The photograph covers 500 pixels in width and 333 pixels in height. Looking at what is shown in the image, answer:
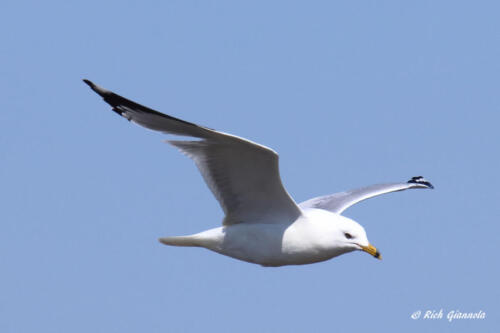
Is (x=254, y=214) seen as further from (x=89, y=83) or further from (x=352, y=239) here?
(x=89, y=83)

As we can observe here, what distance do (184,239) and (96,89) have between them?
165 centimetres

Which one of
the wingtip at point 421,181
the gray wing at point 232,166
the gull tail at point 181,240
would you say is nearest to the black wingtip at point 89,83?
the gray wing at point 232,166

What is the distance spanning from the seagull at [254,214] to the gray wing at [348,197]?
3.99ft

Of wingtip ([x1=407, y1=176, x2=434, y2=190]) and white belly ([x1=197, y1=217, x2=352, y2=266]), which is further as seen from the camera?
wingtip ([x1=407, y1=176, x2=434, y2=190])

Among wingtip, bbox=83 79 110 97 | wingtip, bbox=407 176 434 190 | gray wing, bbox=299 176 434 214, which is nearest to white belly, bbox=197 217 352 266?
gray wing, bbox=299 176 434 214

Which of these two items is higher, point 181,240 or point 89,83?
point 89,83

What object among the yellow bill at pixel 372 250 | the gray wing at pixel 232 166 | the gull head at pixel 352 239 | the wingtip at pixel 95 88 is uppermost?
the wingtip at pixel 95 88

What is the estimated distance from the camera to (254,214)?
8.75 metres

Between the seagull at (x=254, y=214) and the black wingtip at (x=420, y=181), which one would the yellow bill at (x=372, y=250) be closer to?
the seagull at (x=254, y=214)

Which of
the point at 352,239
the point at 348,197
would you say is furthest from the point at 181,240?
the point at 348,197

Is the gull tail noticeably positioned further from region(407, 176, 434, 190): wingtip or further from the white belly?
region(407, 176, 434, 190): wingtip

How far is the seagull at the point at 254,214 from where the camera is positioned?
807cm

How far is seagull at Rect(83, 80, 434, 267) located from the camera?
8.07 m

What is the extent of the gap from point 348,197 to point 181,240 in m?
2.42
